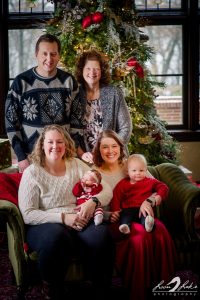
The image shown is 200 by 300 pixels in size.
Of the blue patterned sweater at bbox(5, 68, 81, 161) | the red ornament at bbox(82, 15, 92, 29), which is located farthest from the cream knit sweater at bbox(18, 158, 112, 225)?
the red ornament at bbox(82, 15, 92, 29)

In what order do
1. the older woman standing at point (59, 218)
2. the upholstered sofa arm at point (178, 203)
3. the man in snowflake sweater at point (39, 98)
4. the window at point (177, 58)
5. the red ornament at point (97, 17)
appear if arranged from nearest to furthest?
the older woman standing at point (59, 218) → the upholstered sofa arm at point (178, 203) → the man in snowflake sweater at point (39, 98) → the red ornament at point (97, 17) → the window at point (177, 58)

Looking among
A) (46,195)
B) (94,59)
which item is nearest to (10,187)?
(46,195)

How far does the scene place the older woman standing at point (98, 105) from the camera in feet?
12.4

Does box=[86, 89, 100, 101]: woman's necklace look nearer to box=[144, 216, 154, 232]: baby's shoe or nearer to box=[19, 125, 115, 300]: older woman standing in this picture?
box=[19, 125, 115, 300]: older woman standing

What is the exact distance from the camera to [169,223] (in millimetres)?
3574

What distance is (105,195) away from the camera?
3.26 meters

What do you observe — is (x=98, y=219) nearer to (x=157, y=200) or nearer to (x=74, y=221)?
(x=74, y=221)

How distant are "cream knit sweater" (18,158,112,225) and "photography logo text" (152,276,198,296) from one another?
562 mm

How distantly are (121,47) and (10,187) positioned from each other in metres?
1.96

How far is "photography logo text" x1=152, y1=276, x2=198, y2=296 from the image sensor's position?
3.06m

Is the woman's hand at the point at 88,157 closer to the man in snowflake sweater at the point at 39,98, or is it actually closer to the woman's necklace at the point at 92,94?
the man in snowflake sweater at the point at 39,98

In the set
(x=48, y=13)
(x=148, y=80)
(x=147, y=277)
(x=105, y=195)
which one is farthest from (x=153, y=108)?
(x=147, y=277)

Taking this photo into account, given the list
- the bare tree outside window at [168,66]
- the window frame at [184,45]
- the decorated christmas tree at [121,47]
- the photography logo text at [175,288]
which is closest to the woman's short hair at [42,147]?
the photography logo text at [175,288]

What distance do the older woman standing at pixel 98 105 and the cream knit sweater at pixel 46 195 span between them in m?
0.54
